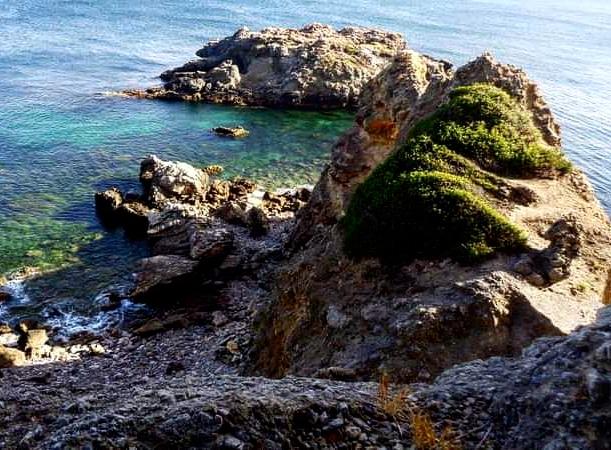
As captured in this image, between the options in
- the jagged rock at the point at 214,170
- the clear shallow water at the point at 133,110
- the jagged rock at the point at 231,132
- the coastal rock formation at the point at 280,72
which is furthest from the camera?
the coastal rock formation at the point at 280,72

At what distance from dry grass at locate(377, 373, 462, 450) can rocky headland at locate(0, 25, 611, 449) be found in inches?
1.7

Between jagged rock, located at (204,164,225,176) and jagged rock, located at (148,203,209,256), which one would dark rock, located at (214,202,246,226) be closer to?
jagged rock, located at (148,203,209,256)

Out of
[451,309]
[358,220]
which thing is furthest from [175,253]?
[451,309]

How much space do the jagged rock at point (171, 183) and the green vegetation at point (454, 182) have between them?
23.1 metres

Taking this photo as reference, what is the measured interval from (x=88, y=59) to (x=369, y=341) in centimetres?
7767

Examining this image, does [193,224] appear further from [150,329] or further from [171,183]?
[150,329]

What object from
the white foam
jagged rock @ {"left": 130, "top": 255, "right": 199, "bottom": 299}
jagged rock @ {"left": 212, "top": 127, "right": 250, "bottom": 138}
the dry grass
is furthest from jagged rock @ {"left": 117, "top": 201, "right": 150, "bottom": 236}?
the dry grass

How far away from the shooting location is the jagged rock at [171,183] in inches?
1711

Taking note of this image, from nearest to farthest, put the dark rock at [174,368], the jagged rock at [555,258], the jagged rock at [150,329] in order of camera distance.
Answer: the jagged rock at [555,258], the dark rock at [174,368], the jagged rock at [150,329]

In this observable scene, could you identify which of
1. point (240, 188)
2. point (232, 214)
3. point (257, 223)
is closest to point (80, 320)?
point (257, 223)

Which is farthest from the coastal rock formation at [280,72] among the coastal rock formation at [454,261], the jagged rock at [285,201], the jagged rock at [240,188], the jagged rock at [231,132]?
the coastal rock formation at [454,261]

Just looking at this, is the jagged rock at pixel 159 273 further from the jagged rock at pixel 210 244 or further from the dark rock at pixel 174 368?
the dark rock at pixel 174 368

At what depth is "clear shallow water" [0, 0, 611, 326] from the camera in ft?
124

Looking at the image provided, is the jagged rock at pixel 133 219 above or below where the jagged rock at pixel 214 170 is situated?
below
